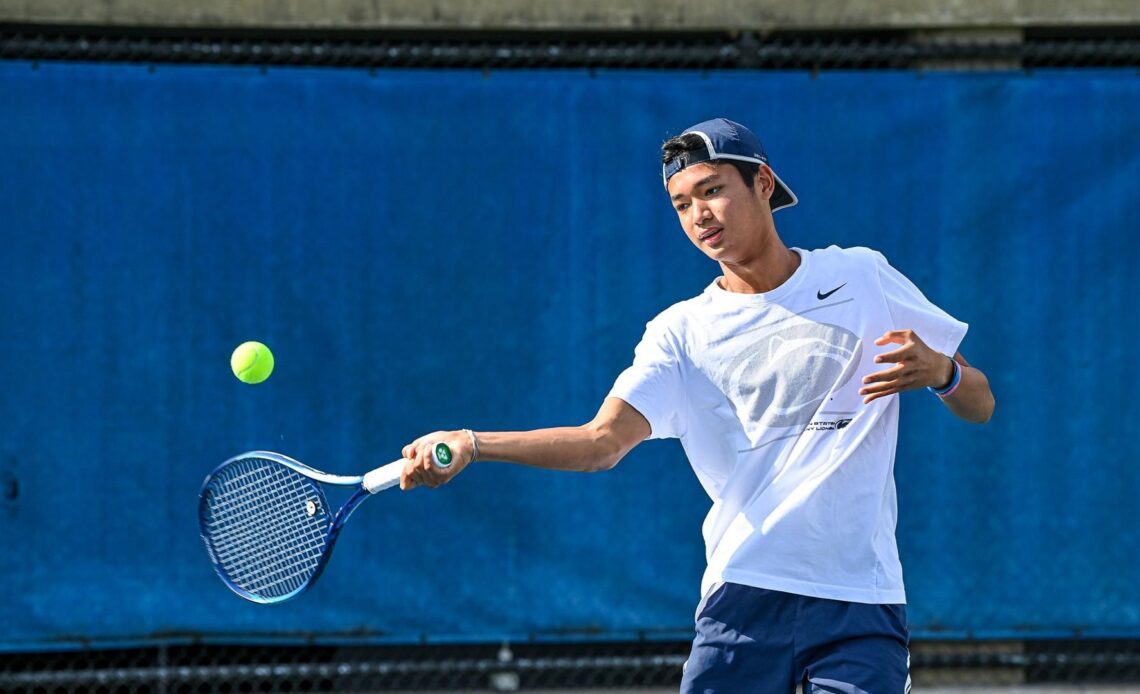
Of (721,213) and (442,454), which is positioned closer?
(442,454)

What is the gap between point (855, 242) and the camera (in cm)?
616

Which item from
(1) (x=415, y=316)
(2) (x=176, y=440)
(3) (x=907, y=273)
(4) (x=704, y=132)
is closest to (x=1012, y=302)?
(3) (x=907, y=273)

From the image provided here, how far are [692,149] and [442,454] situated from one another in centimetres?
101

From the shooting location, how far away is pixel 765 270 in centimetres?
362

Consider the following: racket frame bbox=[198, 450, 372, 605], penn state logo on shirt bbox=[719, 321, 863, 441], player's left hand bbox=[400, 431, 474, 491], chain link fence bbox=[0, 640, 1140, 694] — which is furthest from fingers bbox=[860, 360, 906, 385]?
chain link fence bbox=[0, 640, 1140, 694]

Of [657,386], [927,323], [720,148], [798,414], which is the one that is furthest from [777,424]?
[720,148]

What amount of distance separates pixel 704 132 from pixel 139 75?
3.31 metres

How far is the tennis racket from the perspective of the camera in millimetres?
3887

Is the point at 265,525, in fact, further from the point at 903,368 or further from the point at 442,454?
the point at 903,368

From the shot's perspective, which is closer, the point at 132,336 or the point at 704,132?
the point at 704,132

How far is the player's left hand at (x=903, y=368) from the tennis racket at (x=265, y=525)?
1385 mm

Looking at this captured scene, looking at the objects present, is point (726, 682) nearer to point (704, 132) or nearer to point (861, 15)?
point (704, 132)

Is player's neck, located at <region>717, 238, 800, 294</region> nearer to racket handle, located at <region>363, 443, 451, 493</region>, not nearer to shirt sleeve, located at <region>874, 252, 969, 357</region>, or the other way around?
shirt sleeve, located at <region>874, 252, 969, 357</region>

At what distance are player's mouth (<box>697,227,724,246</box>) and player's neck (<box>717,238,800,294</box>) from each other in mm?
72
